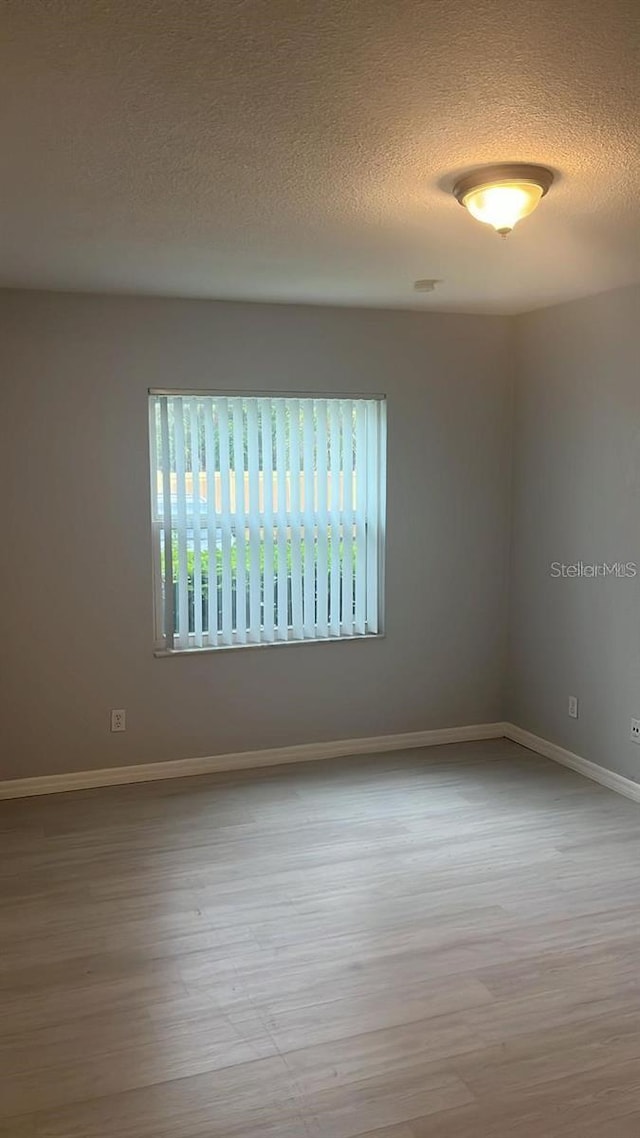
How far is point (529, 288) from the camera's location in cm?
421

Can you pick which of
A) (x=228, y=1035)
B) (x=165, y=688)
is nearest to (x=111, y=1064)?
(x=228, y=1035)

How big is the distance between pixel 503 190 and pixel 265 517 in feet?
8.01

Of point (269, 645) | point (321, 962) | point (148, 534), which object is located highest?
point (148, 534)

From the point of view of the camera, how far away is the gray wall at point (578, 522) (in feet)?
14.0

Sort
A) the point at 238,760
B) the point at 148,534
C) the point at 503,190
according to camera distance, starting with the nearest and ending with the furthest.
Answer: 1. the point at 503,190
2. the point at 148,534
3. the point at 238,760

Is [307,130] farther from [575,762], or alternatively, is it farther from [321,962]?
[575,762]

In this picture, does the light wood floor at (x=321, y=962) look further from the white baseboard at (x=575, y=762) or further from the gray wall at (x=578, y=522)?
the gray wall at (x=578, y=522)

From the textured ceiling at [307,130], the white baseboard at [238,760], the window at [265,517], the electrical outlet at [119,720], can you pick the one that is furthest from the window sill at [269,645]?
the textured ceiling at [307,130]

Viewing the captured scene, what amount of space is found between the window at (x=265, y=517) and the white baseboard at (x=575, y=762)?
111 centimetres

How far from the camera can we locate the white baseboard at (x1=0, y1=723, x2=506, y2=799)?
441cm

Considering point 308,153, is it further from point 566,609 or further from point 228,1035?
point 566,609

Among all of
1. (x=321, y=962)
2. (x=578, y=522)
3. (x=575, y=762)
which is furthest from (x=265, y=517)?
(x=321, y=962)

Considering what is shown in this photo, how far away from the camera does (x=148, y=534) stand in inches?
175

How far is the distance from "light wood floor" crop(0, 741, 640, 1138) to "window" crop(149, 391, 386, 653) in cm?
90
